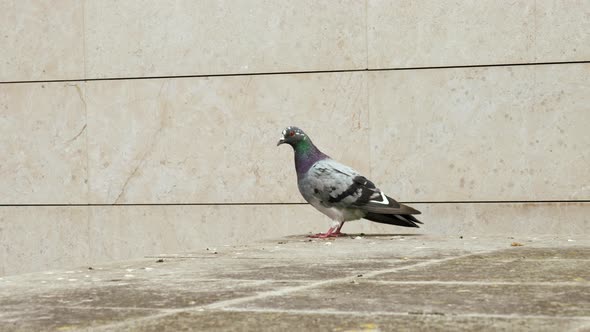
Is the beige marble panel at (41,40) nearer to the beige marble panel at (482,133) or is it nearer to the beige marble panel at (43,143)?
the beige marble panel at (43,143)

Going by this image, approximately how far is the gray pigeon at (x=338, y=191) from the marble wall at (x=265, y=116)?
1272 millimetres

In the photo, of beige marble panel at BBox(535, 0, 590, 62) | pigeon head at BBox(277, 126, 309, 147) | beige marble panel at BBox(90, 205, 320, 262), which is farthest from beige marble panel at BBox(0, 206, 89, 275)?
beige marble panel at BBox(535, 0, 590, 62)

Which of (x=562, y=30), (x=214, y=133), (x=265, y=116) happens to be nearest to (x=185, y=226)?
(x=214, y=133)

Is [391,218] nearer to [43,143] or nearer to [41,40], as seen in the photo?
[43,143]

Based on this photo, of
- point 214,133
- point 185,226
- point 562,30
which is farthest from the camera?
point 185,226

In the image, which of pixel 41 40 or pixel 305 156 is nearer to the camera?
pixel 305 156

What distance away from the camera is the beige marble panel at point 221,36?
339 inches

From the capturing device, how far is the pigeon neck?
23.9 feet

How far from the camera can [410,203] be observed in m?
8.51

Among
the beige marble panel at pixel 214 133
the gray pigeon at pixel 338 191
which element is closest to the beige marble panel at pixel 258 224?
the beige marble panel at pixel 214 133

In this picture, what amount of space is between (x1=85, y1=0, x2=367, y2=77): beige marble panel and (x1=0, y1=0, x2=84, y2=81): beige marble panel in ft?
0.43

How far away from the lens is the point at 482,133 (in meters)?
8.38

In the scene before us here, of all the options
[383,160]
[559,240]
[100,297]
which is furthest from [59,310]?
[383,160]

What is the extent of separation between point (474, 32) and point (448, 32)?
0.20m
